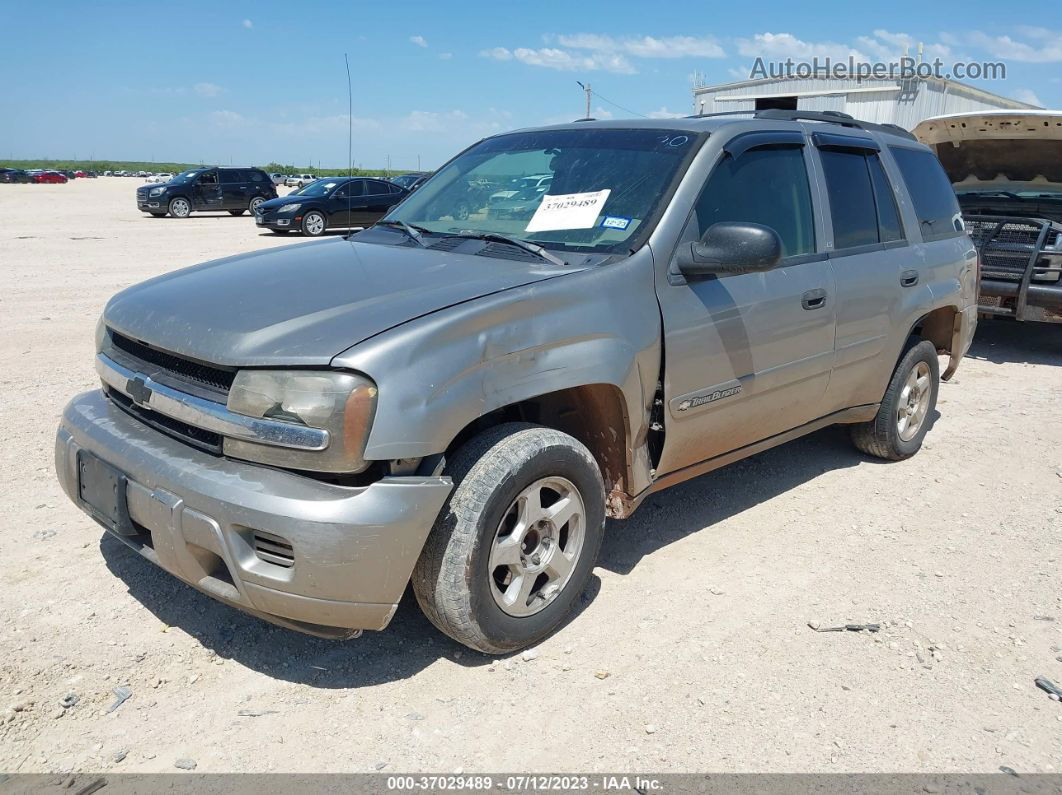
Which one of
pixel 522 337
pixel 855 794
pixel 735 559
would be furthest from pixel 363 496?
pixel 735 559

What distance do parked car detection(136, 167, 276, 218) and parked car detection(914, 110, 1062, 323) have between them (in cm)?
2103

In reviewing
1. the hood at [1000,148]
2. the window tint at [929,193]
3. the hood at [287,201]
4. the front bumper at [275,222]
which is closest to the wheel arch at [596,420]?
the window tint at [929,193]

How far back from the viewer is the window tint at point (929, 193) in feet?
16.6

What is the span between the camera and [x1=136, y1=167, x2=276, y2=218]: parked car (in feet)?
84.6

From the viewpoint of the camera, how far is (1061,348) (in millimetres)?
9227

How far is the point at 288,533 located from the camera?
8.32ft

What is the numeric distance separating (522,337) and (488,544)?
2.31 ft

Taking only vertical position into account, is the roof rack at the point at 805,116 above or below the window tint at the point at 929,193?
above

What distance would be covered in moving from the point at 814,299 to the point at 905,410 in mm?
1686

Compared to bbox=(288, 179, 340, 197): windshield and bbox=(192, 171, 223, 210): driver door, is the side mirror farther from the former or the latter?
bbox=(192, 171, 223, 210): driver door

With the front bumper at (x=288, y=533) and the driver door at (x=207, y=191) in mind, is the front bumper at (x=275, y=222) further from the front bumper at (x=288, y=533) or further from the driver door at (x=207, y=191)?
the front bumper at (x=288, y=533)

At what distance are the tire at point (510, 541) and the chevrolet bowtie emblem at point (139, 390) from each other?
3.56 ft

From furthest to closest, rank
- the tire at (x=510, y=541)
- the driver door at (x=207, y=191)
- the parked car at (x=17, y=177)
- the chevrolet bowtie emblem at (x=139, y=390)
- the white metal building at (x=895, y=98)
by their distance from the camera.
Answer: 1. the parked car at (x=17, y=177)
2. the white metal building at (x=895, y=98)
3. the driver door at (x=207, y=191)
4. the chevrolet bowtie emblem at (x=139, y=390)
5. the tire at (x=510, y=541)

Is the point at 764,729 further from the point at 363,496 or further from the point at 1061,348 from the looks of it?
the point at 1061,348
